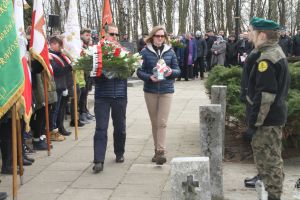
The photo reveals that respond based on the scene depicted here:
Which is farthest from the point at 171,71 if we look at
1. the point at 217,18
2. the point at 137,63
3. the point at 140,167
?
the point at 217,18

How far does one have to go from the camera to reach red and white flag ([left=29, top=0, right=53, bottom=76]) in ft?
25.6

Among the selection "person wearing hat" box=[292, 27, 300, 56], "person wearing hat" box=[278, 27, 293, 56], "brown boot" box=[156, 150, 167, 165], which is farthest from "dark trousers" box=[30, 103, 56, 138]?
"person wearing hat" box=[292, 27, 300, 56]

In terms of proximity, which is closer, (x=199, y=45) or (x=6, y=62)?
(x=6, y=62)

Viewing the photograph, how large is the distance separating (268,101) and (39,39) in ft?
13.1

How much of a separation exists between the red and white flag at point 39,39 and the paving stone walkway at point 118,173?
142 centimetres

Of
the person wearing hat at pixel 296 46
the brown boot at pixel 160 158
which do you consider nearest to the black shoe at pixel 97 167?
the brown boot at pixel 160 158

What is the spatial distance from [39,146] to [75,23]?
2.58 meters

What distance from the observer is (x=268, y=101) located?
5.14m

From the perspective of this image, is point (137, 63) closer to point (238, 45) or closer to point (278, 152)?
point (278, 152)

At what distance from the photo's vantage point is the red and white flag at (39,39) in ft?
25.6

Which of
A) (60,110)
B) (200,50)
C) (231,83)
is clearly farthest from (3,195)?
(200,50)

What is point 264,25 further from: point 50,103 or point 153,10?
point 153,10

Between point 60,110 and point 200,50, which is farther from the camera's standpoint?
point 200,50

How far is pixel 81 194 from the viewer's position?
6.14m
